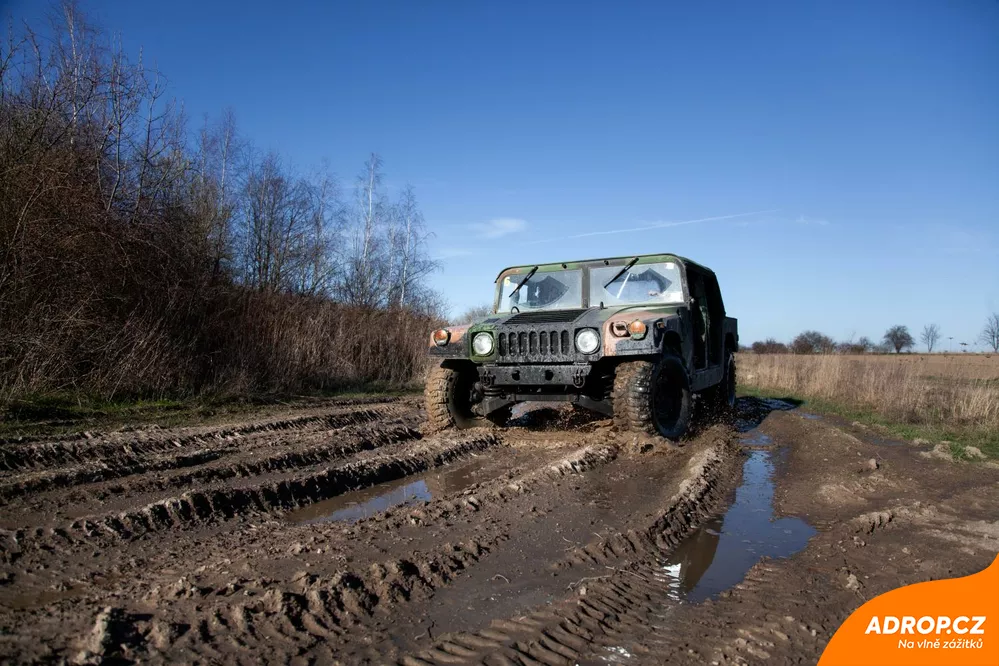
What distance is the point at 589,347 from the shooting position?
6.13 meters

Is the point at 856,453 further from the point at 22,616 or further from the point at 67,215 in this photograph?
the point at 67,215

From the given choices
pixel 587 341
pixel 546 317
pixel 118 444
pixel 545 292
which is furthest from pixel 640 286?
pixel 118 444

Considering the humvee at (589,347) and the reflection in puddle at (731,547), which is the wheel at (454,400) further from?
the reflection in puddle at (731,547)

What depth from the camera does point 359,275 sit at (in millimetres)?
20781

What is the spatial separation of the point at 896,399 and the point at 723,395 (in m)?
2.79

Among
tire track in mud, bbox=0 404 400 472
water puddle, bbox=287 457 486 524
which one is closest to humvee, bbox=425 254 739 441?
water puddle, bbox=287 457 486 524

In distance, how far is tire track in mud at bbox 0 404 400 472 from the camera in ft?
16.0

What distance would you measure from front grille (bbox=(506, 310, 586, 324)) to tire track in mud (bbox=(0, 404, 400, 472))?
8.21 ft

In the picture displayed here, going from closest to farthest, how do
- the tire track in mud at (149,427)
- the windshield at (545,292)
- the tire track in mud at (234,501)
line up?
1. the tire track in mud at (234,501)
2. the tire track in mud at (149,427)
3. the windshield at (545,292)

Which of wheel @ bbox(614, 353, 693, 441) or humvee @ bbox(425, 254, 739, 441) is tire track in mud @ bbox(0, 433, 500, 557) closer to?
humvee @ bbox(425, 254, 739, 441)

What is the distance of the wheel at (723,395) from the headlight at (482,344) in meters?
4.11

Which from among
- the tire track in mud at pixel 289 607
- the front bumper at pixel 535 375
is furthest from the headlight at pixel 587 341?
the tire track in mud at pixel 289 607

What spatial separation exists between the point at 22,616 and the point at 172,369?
7.19 metres

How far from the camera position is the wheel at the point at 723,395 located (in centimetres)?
917
